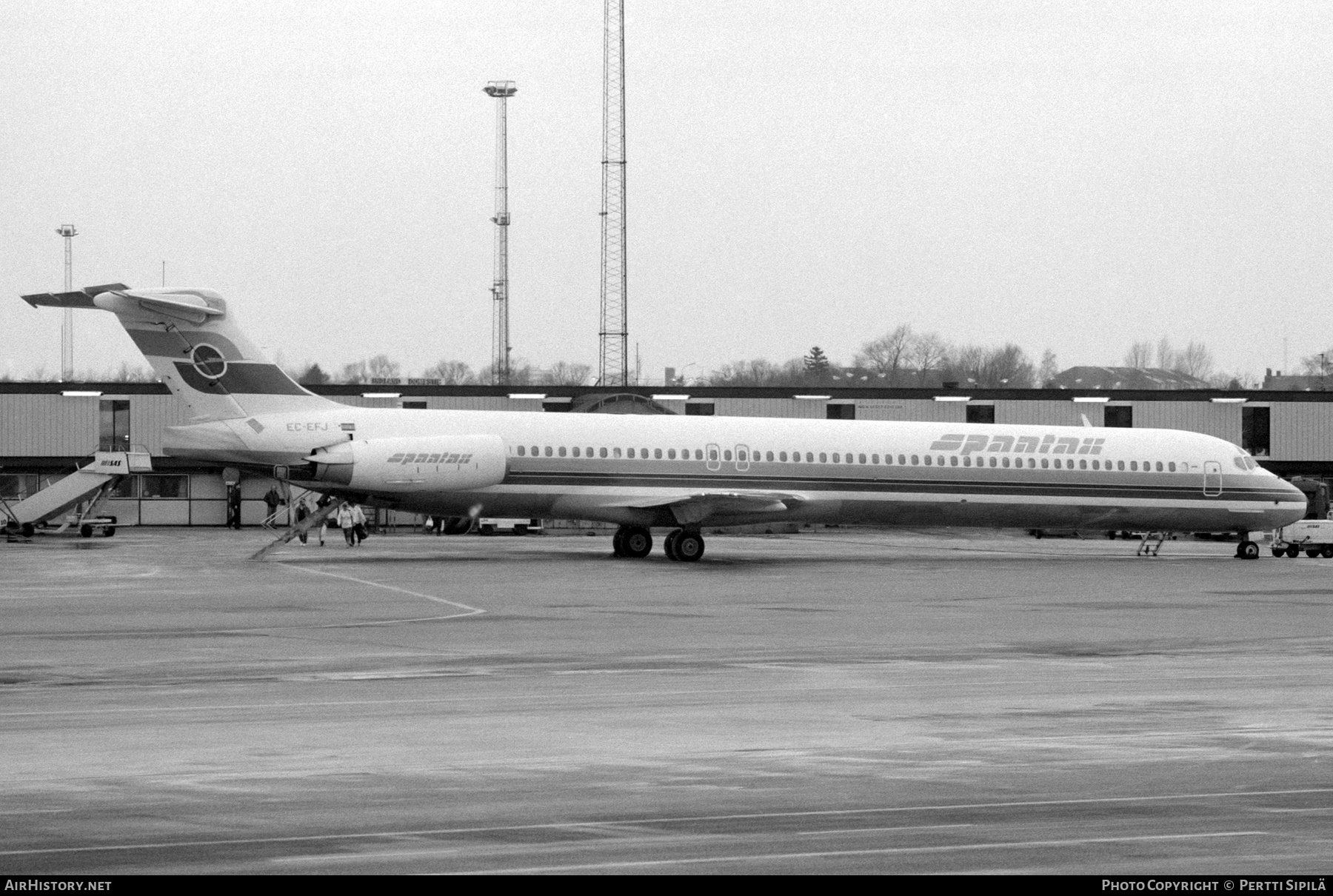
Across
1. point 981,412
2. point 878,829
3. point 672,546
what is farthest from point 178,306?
point 981,412

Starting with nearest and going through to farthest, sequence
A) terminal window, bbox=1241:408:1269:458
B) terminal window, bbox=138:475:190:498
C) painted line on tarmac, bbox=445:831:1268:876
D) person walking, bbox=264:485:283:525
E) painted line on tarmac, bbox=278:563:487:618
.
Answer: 1. painted line on tarmac, bbox=445:831:1268:876
2. painted line on tarmac, bbox=278:563:487:618
3. person walking, bbox=264:485:283:525
4. terminal window, bbox=138:475:190:498
5. terminal window, bbox=1241:408:1269:458

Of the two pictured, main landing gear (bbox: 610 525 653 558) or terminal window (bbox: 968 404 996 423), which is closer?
main landing gear (bbox: 610 525 653 558)

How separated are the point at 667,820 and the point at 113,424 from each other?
180 ft

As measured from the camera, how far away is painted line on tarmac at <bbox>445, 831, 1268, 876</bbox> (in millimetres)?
7672

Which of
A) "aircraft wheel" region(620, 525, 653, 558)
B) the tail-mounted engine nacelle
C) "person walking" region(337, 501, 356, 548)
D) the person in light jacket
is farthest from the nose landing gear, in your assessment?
the person in light jacket

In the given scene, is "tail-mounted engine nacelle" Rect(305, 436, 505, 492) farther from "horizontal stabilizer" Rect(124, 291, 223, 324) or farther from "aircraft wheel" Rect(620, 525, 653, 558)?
"aircraft wheel" Rect(620, 525, 653, 558)

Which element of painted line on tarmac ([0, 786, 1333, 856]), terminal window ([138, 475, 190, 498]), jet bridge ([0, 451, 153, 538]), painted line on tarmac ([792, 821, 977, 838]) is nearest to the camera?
painted line on tarmac ([0, 786, 1333, 856])

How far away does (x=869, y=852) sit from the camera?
8.10 m

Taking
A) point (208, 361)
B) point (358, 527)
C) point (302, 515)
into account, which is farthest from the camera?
point (302, 515)

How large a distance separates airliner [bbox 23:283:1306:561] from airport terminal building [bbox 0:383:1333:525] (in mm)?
20484

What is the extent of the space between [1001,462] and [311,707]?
2783 cm

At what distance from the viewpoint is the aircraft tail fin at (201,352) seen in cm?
3444

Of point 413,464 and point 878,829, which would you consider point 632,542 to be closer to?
point 413,464
